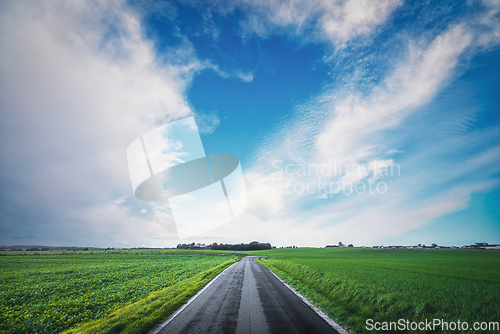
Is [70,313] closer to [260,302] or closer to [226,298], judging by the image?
[226,298]

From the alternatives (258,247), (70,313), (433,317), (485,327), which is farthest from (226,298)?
(258,247)

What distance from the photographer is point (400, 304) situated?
325 inches

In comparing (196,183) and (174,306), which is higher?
(196,183)

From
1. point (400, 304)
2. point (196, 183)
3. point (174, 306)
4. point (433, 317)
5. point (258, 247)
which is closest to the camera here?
point (433, 317)

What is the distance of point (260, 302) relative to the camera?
960 cm

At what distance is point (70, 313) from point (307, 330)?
11218 mm

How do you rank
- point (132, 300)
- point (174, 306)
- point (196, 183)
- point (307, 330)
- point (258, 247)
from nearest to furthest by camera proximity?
point (307, 330) → point (174, 306) → point (132, 300) → point (196, 183) → point (258, 247)

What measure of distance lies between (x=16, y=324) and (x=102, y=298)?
4.16 metres

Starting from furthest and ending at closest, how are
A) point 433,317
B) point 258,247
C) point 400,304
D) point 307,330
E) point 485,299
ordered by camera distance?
point 258,247, point 485,299, point 400,304, point 433,317, point 307,330

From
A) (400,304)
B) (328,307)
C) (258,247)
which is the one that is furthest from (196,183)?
(258,247)

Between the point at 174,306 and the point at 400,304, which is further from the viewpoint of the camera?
the point at 174,306

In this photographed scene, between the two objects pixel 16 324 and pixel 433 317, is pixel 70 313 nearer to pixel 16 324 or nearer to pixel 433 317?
pixel 16 324

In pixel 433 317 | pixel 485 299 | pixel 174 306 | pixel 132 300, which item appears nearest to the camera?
pixel 433 317

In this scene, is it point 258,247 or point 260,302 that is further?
point 258,247
